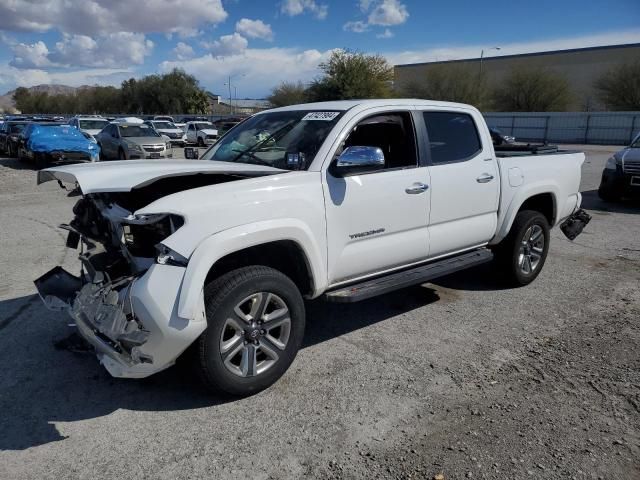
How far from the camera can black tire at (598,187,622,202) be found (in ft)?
35.9

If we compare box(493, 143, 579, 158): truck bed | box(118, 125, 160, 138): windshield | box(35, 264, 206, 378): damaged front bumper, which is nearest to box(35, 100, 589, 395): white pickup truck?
box(35, 264, 206, 378): damaged front bumper

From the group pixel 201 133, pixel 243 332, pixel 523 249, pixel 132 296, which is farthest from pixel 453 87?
pixel 132 296

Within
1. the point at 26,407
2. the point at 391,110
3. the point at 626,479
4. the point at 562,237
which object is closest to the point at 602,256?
the point at 562,237

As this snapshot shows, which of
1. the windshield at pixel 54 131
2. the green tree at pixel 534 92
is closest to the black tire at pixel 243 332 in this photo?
the windshield at pixel 54 131

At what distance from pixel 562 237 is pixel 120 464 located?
735 centimetres

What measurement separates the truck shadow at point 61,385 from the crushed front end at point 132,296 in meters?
0.33

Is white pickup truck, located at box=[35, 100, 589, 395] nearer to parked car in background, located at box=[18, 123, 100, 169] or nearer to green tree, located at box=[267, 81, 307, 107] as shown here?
parked car in background, located at box=[18, 123, 100, 169]

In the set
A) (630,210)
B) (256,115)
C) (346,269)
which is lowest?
(630,210)

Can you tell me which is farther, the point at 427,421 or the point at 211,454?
the point at 427,421

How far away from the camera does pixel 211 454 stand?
2.89 meters

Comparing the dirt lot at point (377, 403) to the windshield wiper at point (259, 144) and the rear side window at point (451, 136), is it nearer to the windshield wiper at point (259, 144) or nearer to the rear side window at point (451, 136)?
the rear side window at point (451, 136)

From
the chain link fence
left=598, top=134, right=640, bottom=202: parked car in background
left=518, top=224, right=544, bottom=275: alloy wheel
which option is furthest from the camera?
the chain link fence

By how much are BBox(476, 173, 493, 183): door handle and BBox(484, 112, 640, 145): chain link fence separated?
3452cm

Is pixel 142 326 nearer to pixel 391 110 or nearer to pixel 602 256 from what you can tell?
pixel 391 110
